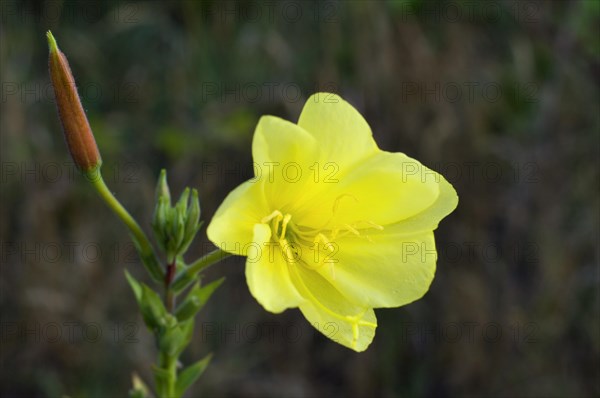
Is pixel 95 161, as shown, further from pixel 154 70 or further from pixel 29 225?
pixel 154 70

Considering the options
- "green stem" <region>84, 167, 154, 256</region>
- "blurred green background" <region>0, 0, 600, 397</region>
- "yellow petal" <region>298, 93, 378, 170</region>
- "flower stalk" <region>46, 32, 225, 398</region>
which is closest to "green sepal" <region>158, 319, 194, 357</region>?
"flower stalk" <region>46, 32, 225, 398</region>

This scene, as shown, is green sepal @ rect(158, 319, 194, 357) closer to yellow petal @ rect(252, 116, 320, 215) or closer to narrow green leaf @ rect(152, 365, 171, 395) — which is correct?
narrow green leaf @ rect(152, 365, 171, 395)

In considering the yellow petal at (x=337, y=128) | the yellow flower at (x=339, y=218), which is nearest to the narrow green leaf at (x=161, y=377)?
the yellow flower at (x=339, y=218)

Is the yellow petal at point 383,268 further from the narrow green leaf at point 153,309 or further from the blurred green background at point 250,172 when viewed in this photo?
the blurred green background at point 250,172

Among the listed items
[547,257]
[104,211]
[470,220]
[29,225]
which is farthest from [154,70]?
[547,257]

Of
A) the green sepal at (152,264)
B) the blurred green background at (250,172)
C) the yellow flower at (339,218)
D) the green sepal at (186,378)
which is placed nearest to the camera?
the yellow flower at (339,218)

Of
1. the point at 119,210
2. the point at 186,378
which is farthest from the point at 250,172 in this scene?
the point at 119,210
